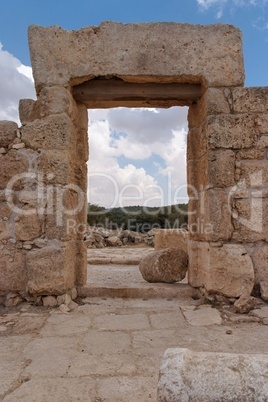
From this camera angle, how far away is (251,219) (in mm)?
3736

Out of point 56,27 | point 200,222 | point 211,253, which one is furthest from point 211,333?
point 56,27

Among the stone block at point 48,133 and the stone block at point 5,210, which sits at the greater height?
the stone block at point 48,133

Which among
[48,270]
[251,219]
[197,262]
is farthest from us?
[197,262]

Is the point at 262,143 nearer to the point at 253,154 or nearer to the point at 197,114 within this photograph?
the point at 253,154

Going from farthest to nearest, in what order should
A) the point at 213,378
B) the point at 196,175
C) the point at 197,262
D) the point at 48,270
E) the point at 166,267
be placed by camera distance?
1. the point at 166,267
2. the point at 196,175
3. the point at 197,262
4. the point at 48,270
5. the point at 213,378

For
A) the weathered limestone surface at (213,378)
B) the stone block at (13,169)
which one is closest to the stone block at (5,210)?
the stone block at (13,169)

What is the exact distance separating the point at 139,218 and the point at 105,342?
1417 centimetres

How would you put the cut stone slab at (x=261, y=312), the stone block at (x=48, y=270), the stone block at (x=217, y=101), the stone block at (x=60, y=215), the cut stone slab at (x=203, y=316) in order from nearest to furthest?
the cut stone slab at (x=203, y=316)
the cut stone slab at (x=261, y=312)
the stone block at (x=48, y=270)
the stone block at (x=60, y=215)
the stone block at (x=217, y=101)

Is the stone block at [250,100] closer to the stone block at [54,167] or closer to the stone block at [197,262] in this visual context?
the stone block at [197,262]

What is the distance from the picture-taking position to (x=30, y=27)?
3863mm

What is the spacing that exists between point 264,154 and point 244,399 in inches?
120

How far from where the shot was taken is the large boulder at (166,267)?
4.59 meters

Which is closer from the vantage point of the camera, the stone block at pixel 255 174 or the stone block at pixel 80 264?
the stone block at pixel 255 174

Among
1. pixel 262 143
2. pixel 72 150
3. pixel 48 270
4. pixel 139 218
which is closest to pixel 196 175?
pixel 262 143
